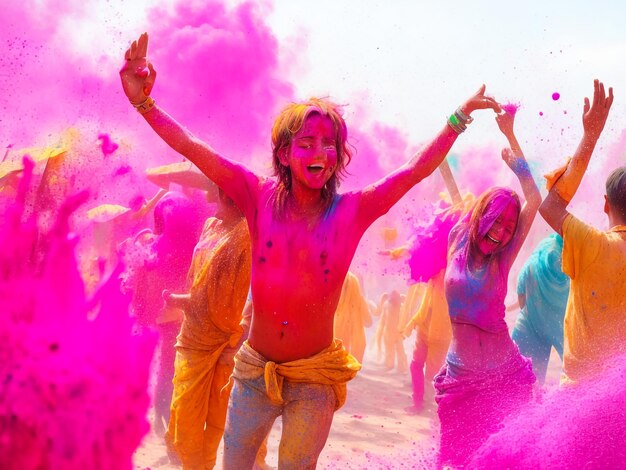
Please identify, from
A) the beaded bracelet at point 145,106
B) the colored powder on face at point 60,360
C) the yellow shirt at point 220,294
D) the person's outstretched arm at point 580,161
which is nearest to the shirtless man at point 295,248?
the beaded bracelet at point 145,106

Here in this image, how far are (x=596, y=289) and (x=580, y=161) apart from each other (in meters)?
0.63

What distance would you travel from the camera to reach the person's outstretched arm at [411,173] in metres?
3.05

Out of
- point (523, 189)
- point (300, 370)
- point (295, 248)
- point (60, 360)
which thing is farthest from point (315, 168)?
point (523, 189)

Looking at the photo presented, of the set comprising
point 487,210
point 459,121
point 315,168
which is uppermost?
point 487,210

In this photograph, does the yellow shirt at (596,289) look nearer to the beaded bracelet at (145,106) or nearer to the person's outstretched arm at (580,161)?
the person's outstretched arm at (580,161)

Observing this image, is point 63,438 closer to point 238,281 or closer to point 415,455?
point 238,281

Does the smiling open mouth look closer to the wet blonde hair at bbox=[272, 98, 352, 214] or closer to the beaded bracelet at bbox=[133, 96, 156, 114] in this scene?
the wet blonde hair at bbox=[272, 98, 352, 214]

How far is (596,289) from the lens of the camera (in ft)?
12.5

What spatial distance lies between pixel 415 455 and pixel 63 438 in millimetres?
3103

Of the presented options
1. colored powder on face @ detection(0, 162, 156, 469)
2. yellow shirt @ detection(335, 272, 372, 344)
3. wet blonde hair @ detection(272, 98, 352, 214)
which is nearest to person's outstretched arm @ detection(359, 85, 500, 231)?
wet blonde hair @ detection(272, 98, 352, 214)

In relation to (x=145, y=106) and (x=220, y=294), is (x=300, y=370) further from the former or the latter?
(x=220, y=294)

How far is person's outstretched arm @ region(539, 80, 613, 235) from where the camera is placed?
365 cm

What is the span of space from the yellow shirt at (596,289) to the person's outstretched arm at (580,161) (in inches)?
2.7

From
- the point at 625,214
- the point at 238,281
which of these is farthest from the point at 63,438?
the point at 625,214
